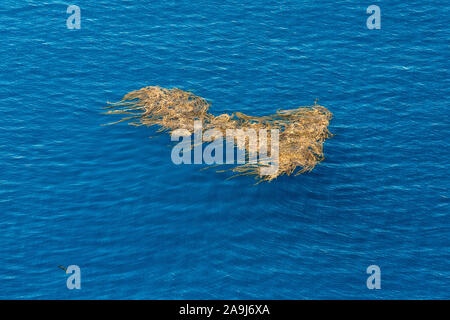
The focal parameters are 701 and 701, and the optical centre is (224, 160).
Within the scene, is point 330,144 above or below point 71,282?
above

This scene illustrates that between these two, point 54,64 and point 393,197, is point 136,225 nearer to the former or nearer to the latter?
point 393,197

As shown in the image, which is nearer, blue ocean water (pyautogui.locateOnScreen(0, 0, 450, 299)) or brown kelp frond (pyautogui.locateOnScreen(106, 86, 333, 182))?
blue ocean water (pyautogui.locateOnScreen(0, 0, 450, 299))

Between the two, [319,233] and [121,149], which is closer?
[319,233]

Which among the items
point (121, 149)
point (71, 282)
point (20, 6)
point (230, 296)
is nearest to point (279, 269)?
point (230, 296)

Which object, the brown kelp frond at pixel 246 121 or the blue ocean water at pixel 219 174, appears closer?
the blue ocean water at pixel 219 174

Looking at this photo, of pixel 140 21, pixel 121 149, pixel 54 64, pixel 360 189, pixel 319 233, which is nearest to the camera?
pixel 319 233
